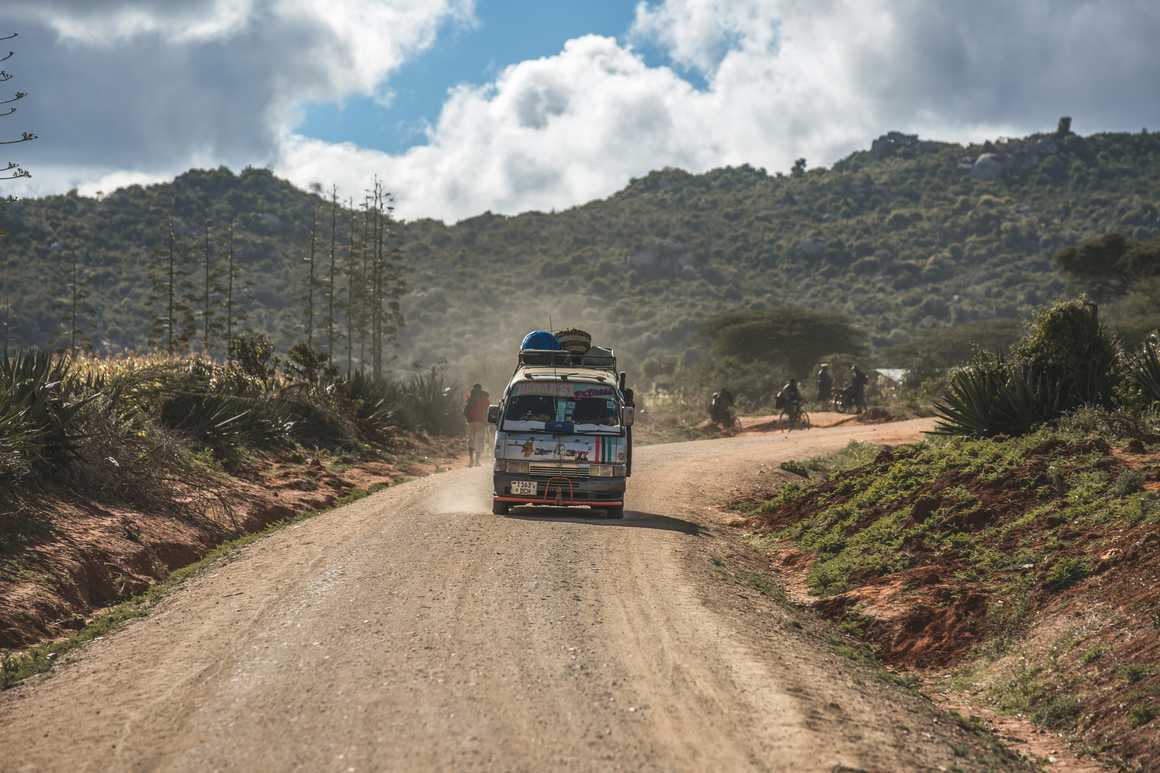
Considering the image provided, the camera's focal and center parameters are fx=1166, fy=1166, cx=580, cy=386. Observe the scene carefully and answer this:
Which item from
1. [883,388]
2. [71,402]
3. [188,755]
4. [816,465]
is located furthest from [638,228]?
[188,755]

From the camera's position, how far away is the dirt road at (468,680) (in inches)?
269

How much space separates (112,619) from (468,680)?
4703mm

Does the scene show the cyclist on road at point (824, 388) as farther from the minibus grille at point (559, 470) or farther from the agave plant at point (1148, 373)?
the minibus grille at point (559, 470)

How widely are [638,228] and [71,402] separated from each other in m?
122

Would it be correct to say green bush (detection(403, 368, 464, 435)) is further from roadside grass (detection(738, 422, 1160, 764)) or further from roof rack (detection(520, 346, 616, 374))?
roadside grass (detection(738, 422, 1160, 764))

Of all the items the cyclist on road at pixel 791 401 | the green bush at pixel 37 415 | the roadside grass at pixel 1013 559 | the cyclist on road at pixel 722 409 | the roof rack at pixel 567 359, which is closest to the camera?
the roadside grass at pixel 1013 559

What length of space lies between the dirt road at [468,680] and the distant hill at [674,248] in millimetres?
65438

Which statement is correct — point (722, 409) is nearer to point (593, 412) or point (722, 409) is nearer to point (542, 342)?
point (542, 342)

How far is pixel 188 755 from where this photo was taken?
6.75 metres

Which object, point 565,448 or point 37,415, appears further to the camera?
point 565,448

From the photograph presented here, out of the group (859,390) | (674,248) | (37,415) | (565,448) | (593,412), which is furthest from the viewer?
(674,248)

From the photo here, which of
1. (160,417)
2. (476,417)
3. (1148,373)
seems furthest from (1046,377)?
(160,417)

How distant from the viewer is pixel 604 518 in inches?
672

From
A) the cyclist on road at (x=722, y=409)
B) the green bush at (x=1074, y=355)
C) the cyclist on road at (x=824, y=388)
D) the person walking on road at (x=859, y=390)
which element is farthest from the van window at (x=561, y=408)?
the cyclist on road at (x=824, y=388)
